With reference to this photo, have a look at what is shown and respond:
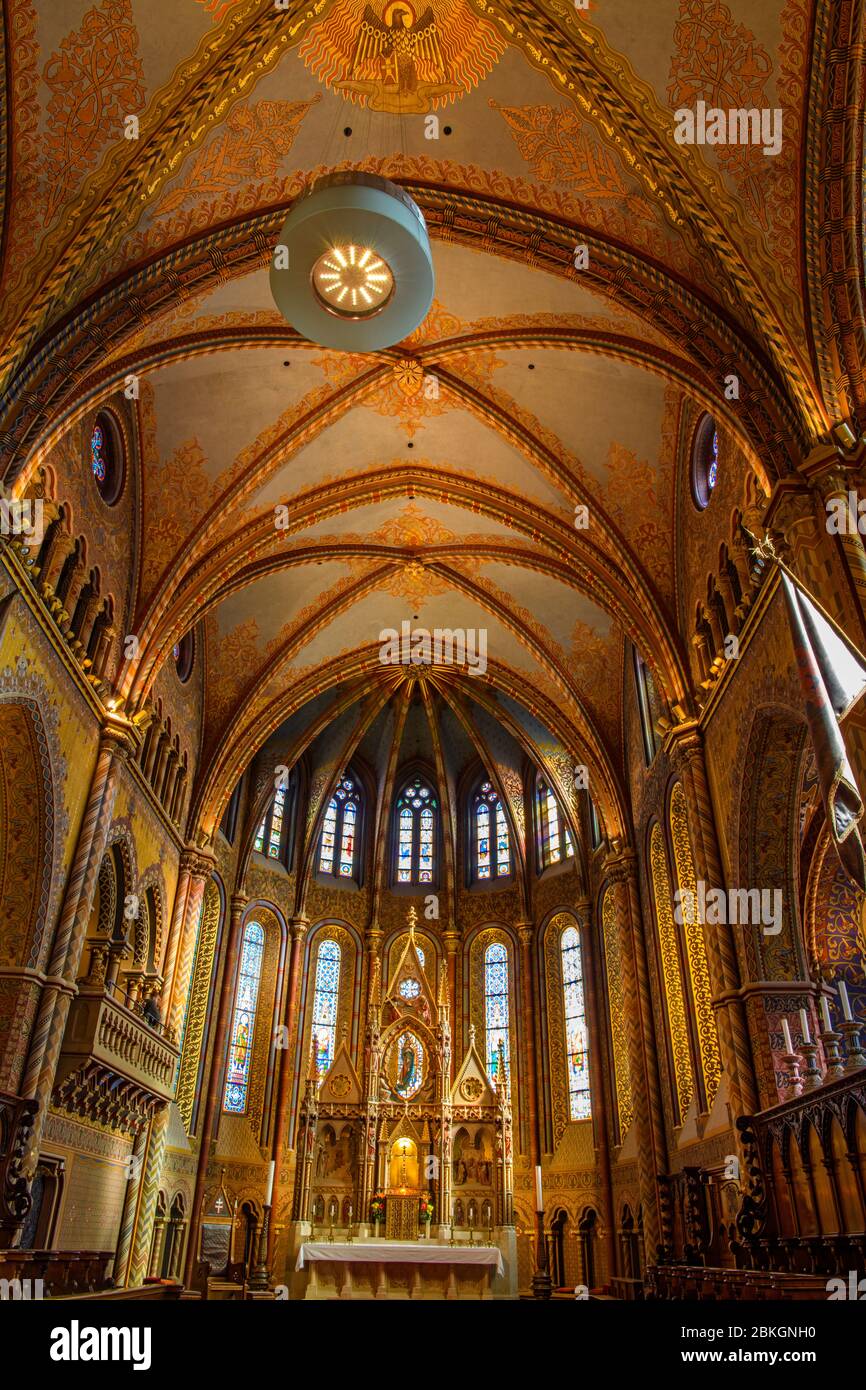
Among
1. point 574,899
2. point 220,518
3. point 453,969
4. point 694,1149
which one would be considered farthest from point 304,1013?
point 220,518

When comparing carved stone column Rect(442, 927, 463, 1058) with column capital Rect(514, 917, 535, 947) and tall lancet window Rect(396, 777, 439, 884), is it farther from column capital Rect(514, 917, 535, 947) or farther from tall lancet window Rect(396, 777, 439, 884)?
tall lancet window Rect(396, 777, 439, 884)

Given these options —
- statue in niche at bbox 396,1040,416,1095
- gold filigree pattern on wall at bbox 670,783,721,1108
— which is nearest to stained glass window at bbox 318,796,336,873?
statue in niche at bbox 396,1040,416,1095

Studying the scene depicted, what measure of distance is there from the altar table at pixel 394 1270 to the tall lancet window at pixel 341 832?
1003 centimetres

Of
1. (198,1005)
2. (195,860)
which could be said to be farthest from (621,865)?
(198,1005)

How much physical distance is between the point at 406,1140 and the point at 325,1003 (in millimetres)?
4363

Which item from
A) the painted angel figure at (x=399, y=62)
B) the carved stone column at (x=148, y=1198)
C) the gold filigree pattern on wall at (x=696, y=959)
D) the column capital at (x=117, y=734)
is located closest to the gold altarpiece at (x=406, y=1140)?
the carved stone column at (x=148, y=1198)

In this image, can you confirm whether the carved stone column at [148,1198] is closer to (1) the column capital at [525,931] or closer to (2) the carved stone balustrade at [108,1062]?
(2) the carved stone balustrade at [108,1062]

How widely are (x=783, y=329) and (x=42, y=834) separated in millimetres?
10897

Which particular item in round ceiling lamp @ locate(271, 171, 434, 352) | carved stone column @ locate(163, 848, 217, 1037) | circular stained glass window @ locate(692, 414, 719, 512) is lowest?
carved stone column @ locate(163, 848, 217, 1037)

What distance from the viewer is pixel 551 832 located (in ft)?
80.2

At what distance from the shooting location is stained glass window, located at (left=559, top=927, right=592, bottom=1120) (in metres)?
21.0

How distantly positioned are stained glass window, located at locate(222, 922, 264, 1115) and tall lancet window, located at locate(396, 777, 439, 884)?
4592mm

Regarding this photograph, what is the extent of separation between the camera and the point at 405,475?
56.9 feet
